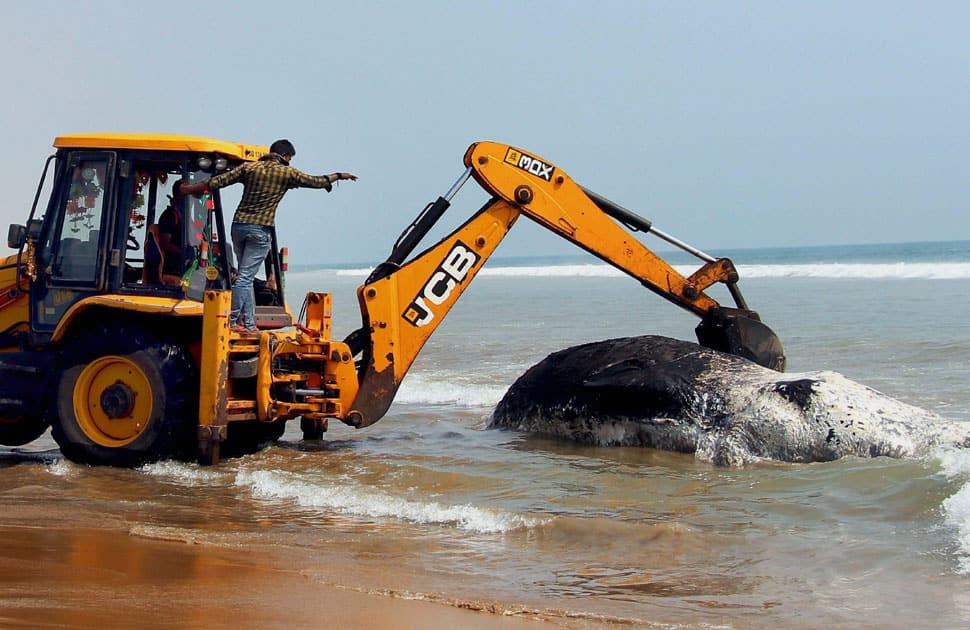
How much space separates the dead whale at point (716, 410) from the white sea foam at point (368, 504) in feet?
7.98

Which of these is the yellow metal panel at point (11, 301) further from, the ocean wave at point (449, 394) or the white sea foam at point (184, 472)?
the ocean wave at point (449, 394)

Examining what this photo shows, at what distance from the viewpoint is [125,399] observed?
845 centimetres

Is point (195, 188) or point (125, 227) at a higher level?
point (195, 188)

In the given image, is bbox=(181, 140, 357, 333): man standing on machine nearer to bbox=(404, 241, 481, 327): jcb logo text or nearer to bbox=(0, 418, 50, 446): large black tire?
bbox=(404, 241, 481, 327): jcb logo text

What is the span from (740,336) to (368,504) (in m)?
4.00

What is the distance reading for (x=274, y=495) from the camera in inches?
298

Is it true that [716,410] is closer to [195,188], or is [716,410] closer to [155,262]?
[195,188]

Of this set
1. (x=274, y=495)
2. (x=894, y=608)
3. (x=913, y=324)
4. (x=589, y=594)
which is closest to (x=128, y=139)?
(x=274, y=495)

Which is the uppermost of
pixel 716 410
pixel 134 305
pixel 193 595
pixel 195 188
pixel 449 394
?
pixel 195 188

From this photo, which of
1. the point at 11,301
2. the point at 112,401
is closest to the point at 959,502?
the point at 112,401

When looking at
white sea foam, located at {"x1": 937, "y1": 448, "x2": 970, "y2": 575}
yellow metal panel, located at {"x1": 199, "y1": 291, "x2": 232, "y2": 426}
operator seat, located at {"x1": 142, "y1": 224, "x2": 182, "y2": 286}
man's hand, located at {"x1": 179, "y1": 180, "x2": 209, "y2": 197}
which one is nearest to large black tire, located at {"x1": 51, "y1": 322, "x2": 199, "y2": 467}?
yellow metal panel, located at {"x1": 199, "y1": 291, "x2": 232, "y2": 426}

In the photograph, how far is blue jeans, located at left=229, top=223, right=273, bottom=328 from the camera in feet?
27.4

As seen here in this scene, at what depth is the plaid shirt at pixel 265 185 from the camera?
27.5ft

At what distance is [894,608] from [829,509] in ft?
6.48
